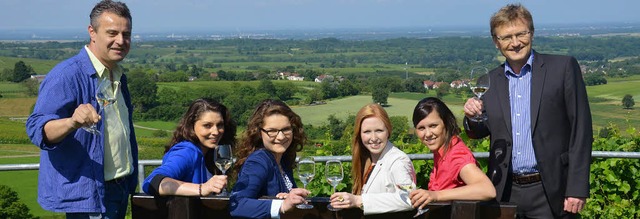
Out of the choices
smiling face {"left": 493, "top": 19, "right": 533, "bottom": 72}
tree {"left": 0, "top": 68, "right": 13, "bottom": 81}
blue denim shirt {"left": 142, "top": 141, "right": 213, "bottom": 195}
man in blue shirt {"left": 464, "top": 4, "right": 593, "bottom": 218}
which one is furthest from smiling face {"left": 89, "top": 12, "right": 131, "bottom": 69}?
tree {"left": 0, "top": 68, "right": 13, "bottom": 81}

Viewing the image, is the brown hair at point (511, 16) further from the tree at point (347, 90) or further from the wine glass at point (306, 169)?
the tree at point (347, 90)

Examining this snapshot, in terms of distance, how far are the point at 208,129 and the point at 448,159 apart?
3.73ft

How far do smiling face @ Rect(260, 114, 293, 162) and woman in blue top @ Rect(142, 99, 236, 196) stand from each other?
31 centimetres

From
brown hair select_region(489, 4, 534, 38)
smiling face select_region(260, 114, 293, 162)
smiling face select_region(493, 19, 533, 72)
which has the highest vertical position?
brown hair select_region(489, 4, 534, 38)

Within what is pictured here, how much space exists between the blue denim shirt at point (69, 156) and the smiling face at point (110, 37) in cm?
11

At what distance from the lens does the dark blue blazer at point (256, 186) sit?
3.03 metres

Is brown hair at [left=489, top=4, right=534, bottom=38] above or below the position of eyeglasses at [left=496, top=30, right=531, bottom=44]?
above

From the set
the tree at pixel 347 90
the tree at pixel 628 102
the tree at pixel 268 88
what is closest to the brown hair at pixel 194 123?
the tree at pixel 268 88

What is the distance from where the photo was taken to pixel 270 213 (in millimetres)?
3021

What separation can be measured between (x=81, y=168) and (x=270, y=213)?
0.78m

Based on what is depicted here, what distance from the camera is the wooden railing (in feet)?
9.34

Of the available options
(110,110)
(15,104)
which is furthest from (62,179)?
(15,104)

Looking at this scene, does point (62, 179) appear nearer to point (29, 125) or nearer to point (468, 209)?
point (29, 125)

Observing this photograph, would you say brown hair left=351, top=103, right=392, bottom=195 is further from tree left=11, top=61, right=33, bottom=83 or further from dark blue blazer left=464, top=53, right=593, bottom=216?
tree left=11, top=61, right=33, bottom=83
